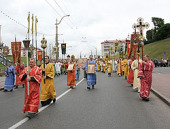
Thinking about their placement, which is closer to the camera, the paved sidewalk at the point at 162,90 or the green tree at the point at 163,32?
the paved sidewalk at the point at 162,90

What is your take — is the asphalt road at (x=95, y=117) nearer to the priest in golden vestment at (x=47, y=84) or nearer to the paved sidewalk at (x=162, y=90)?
the priest in golden vestment at (x=47, y=84)

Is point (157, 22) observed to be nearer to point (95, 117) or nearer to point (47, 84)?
point (47, 84)

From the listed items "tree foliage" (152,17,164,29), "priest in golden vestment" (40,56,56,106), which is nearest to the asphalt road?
"priest in golden vestment" (40,56,56,106)

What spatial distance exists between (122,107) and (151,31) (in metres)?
115

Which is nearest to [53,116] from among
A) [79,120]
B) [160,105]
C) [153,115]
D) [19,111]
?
[79,120]

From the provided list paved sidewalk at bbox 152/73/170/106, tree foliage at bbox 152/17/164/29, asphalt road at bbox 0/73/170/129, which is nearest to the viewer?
asphalt road at bbox 0/73/170/129

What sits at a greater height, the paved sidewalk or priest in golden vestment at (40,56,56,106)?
priest in golden vestment at (40,56,56,106)

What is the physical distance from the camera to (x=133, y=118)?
6.47 m

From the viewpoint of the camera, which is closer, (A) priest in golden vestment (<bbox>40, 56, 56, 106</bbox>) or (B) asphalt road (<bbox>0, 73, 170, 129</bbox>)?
(B) asphalt road (<bbox>0, 73, 170, 129</bbox>)

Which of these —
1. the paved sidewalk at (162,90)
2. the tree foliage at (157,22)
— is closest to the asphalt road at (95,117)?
the paved sidewalk at (162,90)

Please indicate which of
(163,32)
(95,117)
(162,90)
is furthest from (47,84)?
(163,32)

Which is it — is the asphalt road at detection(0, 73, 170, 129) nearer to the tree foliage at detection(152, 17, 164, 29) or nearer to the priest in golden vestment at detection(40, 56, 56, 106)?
the priest in golden vestment at detection(40, 56, 56, 106)

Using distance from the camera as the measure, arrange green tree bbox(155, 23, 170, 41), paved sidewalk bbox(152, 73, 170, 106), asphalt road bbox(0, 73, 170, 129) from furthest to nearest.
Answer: green tree bbox(155, 23, 170, 41), paved sidewalk bbox(152, 73, 170, 106), asphalt road bbox(0, 73, 170, 129)

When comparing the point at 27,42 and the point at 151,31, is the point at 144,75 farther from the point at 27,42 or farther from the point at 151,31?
the point at 151,31
